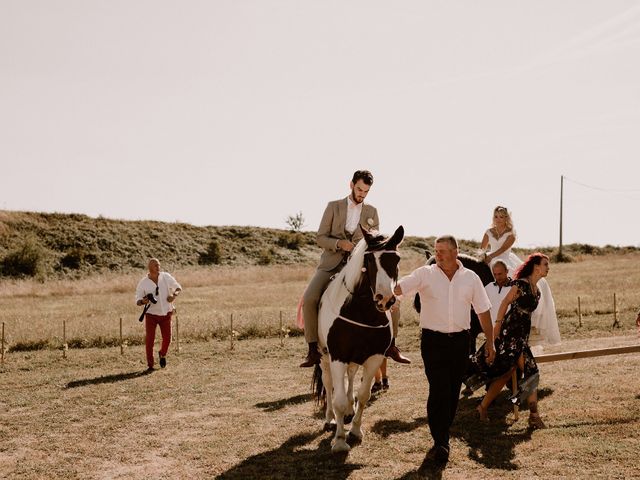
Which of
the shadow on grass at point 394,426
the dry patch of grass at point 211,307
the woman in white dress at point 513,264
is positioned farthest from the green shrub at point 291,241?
the shadow on grass at point 394,426

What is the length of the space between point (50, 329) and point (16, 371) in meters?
5.45

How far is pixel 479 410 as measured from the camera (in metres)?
9.05

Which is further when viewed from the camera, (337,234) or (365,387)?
(337,234)

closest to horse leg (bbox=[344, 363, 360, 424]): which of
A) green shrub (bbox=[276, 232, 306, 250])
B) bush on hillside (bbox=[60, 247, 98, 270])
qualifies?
bush on hillside (bbox=[60, 247, 98, 270])

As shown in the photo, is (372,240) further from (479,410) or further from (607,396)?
(607,396)

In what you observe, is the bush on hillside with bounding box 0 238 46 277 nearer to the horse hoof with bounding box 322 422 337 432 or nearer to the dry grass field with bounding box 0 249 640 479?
the dry grass field with bounding box 0 249 640 479

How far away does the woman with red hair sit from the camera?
27.7 ft

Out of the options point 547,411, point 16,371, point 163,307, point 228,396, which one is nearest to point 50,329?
point 16,371

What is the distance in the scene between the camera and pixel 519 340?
347 inches

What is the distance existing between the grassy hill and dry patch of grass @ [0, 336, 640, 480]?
45.2m

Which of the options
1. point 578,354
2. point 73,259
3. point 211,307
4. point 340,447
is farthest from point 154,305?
point 73,259

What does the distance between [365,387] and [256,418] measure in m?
2.62

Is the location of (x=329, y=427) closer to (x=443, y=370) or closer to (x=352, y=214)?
(x=443, y=370)

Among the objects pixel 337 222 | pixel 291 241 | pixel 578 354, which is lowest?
pixel 578 354
